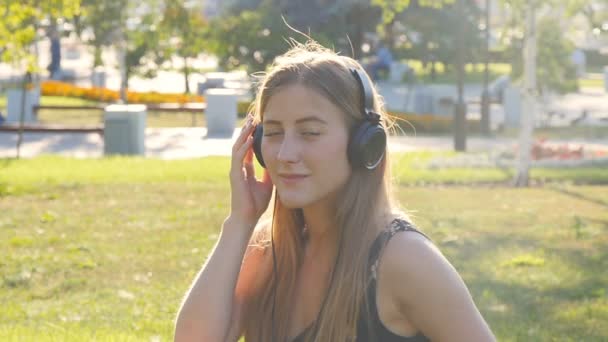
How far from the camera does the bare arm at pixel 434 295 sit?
3.05 meters

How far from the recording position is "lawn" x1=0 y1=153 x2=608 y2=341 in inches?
282

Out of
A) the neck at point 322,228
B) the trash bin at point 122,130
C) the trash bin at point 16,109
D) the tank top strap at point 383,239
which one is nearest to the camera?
the tank top strap at point 383,239

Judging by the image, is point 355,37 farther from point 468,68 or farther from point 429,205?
point 429,205

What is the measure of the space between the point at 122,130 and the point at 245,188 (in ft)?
54.6

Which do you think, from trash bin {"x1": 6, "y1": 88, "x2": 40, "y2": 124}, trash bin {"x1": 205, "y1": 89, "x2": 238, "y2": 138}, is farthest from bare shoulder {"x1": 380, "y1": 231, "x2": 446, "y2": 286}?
trash bin {"x1": 6, "y1": 88, "x2": 40, "y2": 124}

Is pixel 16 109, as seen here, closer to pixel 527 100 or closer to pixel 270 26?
pixel 270 26

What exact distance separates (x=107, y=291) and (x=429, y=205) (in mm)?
5294

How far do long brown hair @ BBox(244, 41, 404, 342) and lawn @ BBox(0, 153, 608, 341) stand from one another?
414mm

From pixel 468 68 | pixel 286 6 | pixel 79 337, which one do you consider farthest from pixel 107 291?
pixel 468 68

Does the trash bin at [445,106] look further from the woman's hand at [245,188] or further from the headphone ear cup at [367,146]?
the headphone ear cup at [367,146]

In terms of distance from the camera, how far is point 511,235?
10.7 m

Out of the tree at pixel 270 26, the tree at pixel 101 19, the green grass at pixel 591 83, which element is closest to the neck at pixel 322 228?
the tree at pixel 101 19

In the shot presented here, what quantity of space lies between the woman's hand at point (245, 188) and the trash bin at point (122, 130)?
16354mm

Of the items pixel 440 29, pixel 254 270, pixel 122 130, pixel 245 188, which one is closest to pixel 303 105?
pixel 245 188
